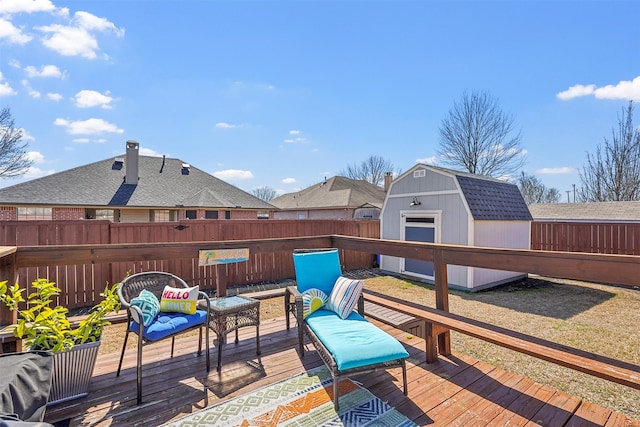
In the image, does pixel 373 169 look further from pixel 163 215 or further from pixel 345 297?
pixel 345 297

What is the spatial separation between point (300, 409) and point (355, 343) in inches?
24.2

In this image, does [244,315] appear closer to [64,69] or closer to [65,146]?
[64,69]

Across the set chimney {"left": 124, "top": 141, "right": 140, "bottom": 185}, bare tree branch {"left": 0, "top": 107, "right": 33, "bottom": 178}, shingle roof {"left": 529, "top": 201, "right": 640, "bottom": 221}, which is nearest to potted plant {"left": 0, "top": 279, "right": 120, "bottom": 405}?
chimney {"left": 124, "top": 141, "right": 140, "bottom": 185}

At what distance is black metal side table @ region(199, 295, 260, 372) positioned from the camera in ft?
8.97

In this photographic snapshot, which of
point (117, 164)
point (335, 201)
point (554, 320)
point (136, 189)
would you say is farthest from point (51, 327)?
point (335, 201)

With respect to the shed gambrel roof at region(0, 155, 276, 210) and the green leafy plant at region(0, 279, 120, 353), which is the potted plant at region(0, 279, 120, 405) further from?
the shed gambrel roof at region(0, 155, 276, 210)

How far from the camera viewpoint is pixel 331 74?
9.36m

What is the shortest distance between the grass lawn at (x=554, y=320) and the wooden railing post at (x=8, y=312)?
1526 mm

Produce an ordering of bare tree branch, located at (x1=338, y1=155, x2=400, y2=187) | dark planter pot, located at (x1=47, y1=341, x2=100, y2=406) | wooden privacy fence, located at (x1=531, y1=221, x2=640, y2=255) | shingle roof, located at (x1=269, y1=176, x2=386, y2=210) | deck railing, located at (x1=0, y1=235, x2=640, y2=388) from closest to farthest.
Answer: deck railing, located at (x1=0, y1=235, x2=640, y2=388)
dark planter pot, located at (x1=47, y1=341, x2=100, y2=406)
wooden privacy fence, located at (x1=531, y1=221, x2=640, y2=255)
shingle roof, located at (x1=269, y1=176, x2=386, y2=210)
bare tree branch, located at (x1=338, y1=155, x2=400, y2=187)

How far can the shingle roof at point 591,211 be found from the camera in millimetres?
11008

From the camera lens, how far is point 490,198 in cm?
820

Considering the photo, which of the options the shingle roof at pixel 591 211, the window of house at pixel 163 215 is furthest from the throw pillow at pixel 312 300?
the window of house at pixel 163 215

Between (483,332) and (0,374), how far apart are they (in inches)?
→ 121

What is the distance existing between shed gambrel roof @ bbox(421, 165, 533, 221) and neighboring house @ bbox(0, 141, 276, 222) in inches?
452
